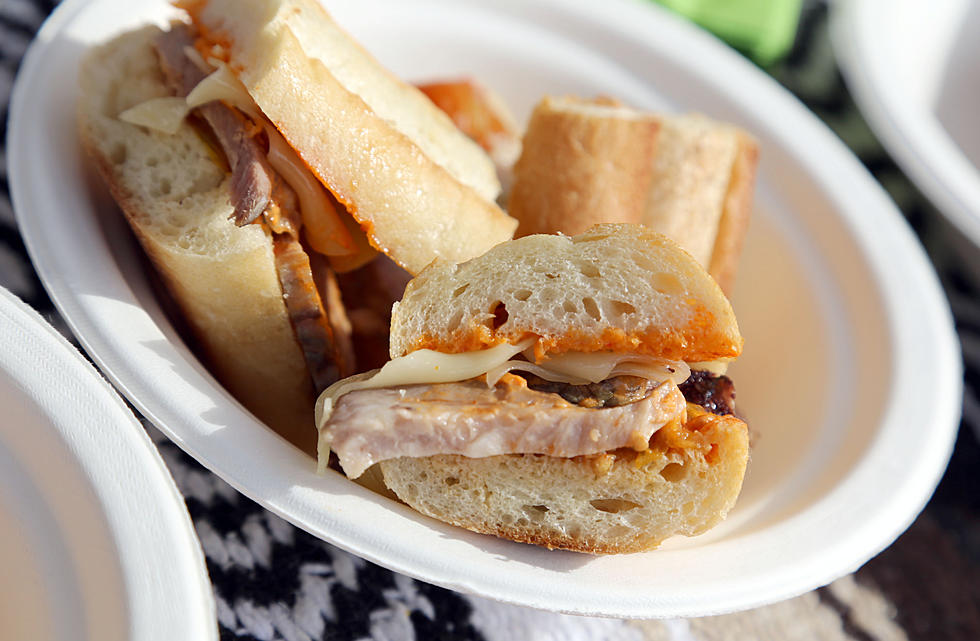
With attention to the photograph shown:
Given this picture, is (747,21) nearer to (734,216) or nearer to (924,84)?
(924,84)

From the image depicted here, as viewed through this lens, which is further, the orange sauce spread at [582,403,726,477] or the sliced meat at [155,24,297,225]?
the sliced meat at [155,24,297,225]

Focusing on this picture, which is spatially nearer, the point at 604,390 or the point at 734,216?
the point at 604,390

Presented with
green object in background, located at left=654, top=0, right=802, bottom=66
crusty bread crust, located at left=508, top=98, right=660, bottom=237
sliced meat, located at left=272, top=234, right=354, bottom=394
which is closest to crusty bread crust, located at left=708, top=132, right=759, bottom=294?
crusty bread crust, located at left=508, top=98, right=660, bottom=237

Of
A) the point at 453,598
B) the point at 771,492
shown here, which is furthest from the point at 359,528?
the point at 771,492

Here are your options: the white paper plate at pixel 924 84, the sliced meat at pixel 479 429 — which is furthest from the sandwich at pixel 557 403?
the white paper plate at pixel 924 84

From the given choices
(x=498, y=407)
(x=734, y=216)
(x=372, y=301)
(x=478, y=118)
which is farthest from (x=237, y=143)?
(x=734, y=216)

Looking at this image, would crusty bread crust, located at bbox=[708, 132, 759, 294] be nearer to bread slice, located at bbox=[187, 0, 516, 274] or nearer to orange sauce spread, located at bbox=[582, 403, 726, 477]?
bread slice, located at bbox=[187, 0, 516, 274]
